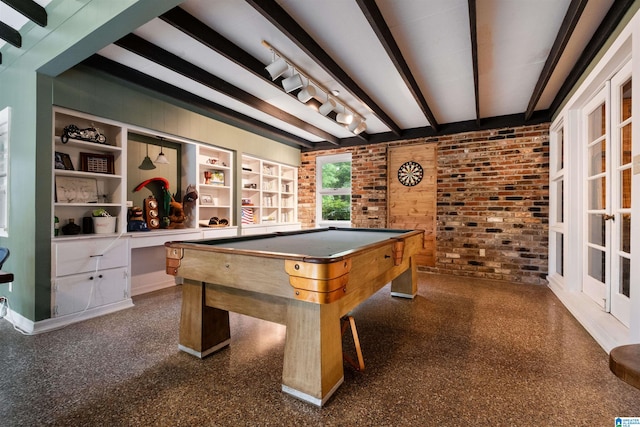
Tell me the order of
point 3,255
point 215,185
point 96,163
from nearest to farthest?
point 3,255, point 96,163, point 215,185

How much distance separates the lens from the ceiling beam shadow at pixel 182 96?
2.86 meters

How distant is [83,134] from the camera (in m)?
2.97

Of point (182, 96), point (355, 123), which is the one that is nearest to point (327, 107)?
point (355, 123)

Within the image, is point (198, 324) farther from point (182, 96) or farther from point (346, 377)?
point (182, 96)

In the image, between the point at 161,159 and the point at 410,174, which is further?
the point at 410,174

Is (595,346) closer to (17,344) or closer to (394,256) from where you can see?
(394,256)

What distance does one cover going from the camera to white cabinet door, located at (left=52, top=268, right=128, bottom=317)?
8.92 ft

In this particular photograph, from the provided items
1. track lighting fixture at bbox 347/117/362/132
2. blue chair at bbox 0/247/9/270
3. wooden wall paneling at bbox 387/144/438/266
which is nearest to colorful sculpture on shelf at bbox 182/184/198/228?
blue chair at bbox 0/247/9/270

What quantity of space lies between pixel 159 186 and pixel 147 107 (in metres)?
1.08

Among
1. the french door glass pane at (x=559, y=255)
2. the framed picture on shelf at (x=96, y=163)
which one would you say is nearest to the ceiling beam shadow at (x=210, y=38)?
the framed picture on shelf at (x=96, y=163)

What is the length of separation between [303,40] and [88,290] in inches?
122

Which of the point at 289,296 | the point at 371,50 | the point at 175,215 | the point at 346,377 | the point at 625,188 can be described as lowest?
the point at 346,377

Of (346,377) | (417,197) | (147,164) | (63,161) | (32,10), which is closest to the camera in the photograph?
(346,377)

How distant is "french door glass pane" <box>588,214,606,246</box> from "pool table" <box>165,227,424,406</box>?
213 cm
